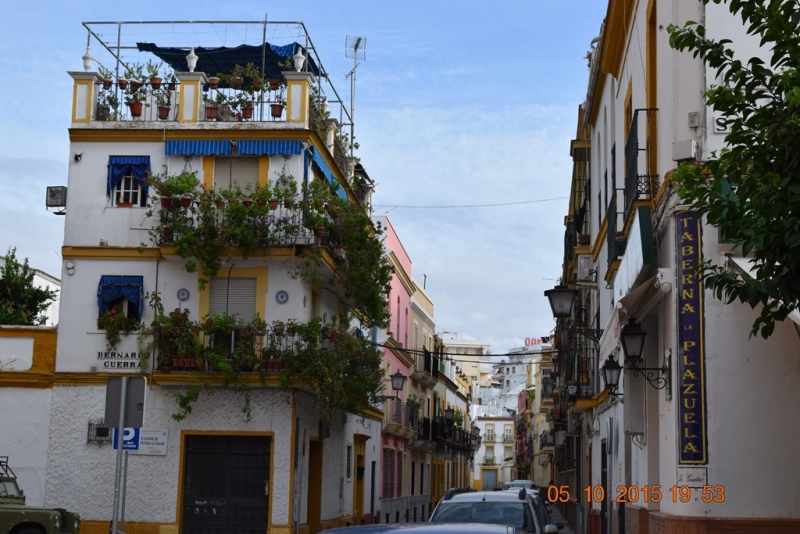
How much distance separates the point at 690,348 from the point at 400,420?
106 feet

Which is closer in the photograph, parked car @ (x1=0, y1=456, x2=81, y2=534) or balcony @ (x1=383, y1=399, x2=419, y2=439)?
parked car @ (x1=0, y1=456, x2=81, y2=534)

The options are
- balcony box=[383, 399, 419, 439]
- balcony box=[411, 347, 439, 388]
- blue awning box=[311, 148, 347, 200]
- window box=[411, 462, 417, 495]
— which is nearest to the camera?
blue awning box=[311, 148, 347, 200]

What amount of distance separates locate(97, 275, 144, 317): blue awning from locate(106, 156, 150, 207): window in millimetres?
1841

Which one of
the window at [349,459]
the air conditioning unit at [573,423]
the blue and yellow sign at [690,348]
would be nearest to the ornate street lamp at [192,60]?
the window at [349,459]

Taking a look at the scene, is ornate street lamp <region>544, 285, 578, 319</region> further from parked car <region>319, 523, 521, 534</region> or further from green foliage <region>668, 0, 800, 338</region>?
parked car <region>319, 523, 521, 534</region>

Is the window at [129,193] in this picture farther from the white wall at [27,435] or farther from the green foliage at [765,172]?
the green foliage at [765,172]

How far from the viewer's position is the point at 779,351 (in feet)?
37.2

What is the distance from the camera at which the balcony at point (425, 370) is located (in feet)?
161

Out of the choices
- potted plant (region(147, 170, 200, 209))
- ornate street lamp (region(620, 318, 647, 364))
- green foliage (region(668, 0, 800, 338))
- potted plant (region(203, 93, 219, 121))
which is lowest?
ornate street lamp (region(620, 318, 647, 364))

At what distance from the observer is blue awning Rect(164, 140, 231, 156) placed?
82.9 feet

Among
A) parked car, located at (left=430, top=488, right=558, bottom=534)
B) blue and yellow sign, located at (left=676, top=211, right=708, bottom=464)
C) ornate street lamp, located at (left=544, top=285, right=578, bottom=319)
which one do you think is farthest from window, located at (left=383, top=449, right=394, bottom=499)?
blue and yellow sign, located at (left=676, top=211, right=708, bottom=464)

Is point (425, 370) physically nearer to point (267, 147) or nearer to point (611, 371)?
point (267, 147)

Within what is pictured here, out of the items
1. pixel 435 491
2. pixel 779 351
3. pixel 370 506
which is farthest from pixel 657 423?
pixel 435 491

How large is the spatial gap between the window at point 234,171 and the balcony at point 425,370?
22864 mm
